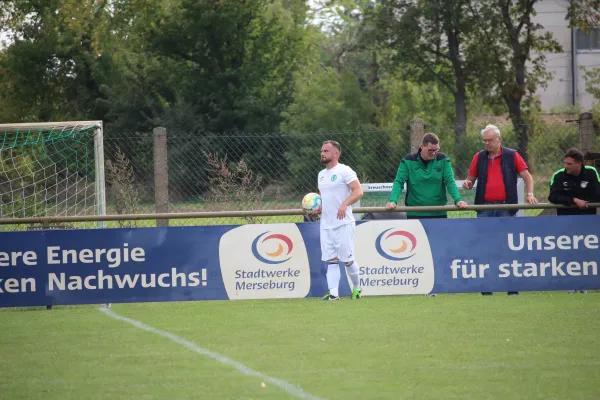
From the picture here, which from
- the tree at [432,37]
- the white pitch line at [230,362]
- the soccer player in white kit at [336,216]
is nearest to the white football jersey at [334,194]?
the soccer player in white kit at [336,216]

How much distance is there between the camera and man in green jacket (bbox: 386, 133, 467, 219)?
40.8ft

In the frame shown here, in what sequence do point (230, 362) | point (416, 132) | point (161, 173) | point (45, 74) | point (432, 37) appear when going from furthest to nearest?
1. point (45, 74)
2. point (432, 37)
3. point (416, 132)
4. point (161, 173)
5. point (230, 362)

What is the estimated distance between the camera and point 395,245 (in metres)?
12.2

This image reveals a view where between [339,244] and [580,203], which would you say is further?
[580,203]

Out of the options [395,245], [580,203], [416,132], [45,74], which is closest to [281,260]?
[395,245]

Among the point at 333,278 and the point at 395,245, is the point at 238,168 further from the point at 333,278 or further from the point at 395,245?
the point at 333,278

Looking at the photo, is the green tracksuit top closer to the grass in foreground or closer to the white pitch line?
the grass in foreground

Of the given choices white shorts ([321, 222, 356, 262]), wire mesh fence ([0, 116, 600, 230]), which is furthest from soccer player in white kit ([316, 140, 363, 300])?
wire mesh fence ([0, 116, 600, 230])

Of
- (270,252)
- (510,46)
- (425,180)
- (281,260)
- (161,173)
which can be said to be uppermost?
(510,46)

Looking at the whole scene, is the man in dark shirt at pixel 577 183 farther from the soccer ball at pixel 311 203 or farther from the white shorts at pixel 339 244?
the soccer ball at pixel 311 203

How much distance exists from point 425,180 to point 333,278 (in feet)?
6.18

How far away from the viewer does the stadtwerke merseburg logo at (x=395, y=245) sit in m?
12.2

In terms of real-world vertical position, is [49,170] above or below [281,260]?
above

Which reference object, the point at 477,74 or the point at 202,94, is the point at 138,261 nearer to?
the point at 477,74
